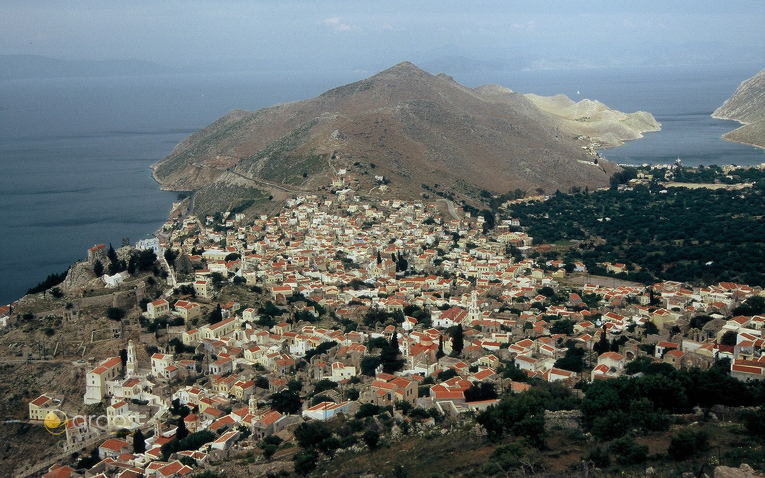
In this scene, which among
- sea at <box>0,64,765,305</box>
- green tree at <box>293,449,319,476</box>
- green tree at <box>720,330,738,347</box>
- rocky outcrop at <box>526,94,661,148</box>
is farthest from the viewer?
rocky outcrop at <box>526,94,661,148</box>

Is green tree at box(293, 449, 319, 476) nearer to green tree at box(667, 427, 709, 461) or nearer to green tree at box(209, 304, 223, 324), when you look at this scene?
green tree at box(667, 427, 709, 461)

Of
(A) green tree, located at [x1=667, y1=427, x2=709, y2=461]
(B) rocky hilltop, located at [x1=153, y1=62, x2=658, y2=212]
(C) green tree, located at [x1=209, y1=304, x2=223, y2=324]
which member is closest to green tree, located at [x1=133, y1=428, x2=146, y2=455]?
(C) green tree, located at [x1=209, y1=304, x2=223, y2=324]

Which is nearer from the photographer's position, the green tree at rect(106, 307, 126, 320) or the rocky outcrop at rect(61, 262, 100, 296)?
the green tree at rect(106, 307, 126, 320)

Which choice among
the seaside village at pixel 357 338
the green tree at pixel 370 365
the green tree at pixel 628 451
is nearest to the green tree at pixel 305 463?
the seaside village at pixel 357 338

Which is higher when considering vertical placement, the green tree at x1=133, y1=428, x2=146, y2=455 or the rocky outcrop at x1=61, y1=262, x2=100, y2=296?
the rocky outcrop at x1=61, y1=262, x2=100, y2=296

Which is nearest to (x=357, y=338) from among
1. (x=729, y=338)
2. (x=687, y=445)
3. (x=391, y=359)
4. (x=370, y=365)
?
(x=370, y=365)

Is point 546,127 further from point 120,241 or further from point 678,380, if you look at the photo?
point 678,380

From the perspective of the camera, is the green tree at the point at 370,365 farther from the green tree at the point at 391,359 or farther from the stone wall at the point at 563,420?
the stone wall at the point at 563,420
